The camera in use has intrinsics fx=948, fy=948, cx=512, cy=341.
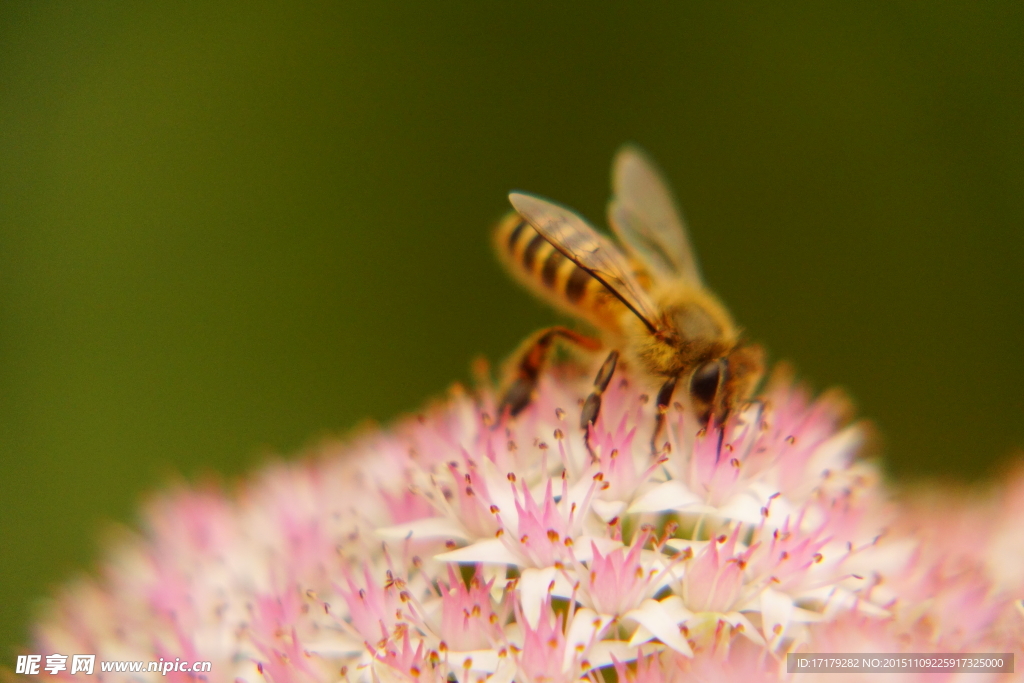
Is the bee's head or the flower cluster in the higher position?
the bee's head

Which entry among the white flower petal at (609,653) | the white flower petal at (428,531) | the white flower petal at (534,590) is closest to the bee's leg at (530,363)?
the white flower petal at (428,531)

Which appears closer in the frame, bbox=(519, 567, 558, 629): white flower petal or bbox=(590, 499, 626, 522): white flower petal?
bbox=(519, 567, 558, 629): white flower petal

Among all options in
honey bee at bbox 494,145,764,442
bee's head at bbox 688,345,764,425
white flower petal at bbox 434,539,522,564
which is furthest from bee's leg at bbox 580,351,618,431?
white flower petal at bbox 434,539,522,564

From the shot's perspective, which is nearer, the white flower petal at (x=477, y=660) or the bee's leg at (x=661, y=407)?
the white flower petal at (x=477, y=660)

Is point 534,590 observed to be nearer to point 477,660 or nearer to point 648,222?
point 477,660

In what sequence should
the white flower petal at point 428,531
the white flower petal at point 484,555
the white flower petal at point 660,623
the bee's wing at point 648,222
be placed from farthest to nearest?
1. the bee's wing at point 648,222
2. the white flower petal at point 428,531
3. the white flower petal at point 484,555
4. the white flower petal at point 660,623

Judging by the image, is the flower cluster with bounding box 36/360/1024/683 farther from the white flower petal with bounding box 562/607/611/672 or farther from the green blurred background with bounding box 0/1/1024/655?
the green blurred background with bounding box 0/1/1024/655

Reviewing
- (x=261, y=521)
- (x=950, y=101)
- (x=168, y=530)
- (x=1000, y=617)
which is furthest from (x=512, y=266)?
(x=950, y=101)

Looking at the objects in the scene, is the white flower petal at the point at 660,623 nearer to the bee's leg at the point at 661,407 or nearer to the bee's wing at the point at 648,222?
the bee's leg at the point at 661,407

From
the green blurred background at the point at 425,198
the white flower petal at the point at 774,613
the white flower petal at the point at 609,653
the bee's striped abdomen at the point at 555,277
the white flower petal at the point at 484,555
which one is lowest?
the white flower petal at the point at 609,653
